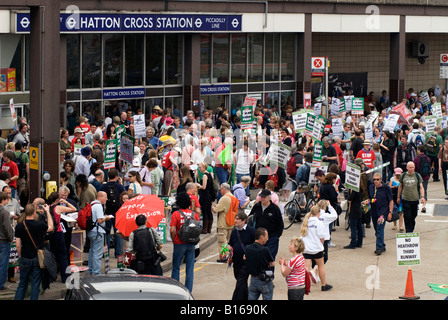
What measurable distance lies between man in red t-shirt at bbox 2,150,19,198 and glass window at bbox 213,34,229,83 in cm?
1738

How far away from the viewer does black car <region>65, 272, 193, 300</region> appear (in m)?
10.7

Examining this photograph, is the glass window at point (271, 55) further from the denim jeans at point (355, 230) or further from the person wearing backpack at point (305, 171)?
the denim jeans at point (355, 230)

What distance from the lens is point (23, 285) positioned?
1478 cm

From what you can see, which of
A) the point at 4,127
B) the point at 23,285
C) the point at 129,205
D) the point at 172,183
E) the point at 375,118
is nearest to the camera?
the point at 23,285

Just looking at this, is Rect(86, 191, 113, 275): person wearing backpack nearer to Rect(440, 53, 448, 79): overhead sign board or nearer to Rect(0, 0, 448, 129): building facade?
Answer: Rect(0, 0, 448, 129): building facade

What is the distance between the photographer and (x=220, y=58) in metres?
37.5

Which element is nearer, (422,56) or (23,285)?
(23,285)

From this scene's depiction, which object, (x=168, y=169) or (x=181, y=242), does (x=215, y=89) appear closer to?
(x=168, y=169)

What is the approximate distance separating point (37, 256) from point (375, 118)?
19.0 m

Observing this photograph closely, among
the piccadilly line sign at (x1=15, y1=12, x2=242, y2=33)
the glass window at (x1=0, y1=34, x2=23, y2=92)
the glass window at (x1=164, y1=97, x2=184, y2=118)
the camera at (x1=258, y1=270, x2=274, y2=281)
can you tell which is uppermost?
the piccadilly line sign at (x1=15, y1=12, x2=242, y2=33)

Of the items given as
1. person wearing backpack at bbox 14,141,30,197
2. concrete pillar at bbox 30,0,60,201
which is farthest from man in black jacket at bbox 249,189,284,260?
person wearing backpack at bbox 14,141,30,197

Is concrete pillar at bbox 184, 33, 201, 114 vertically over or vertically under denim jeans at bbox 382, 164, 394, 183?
over
